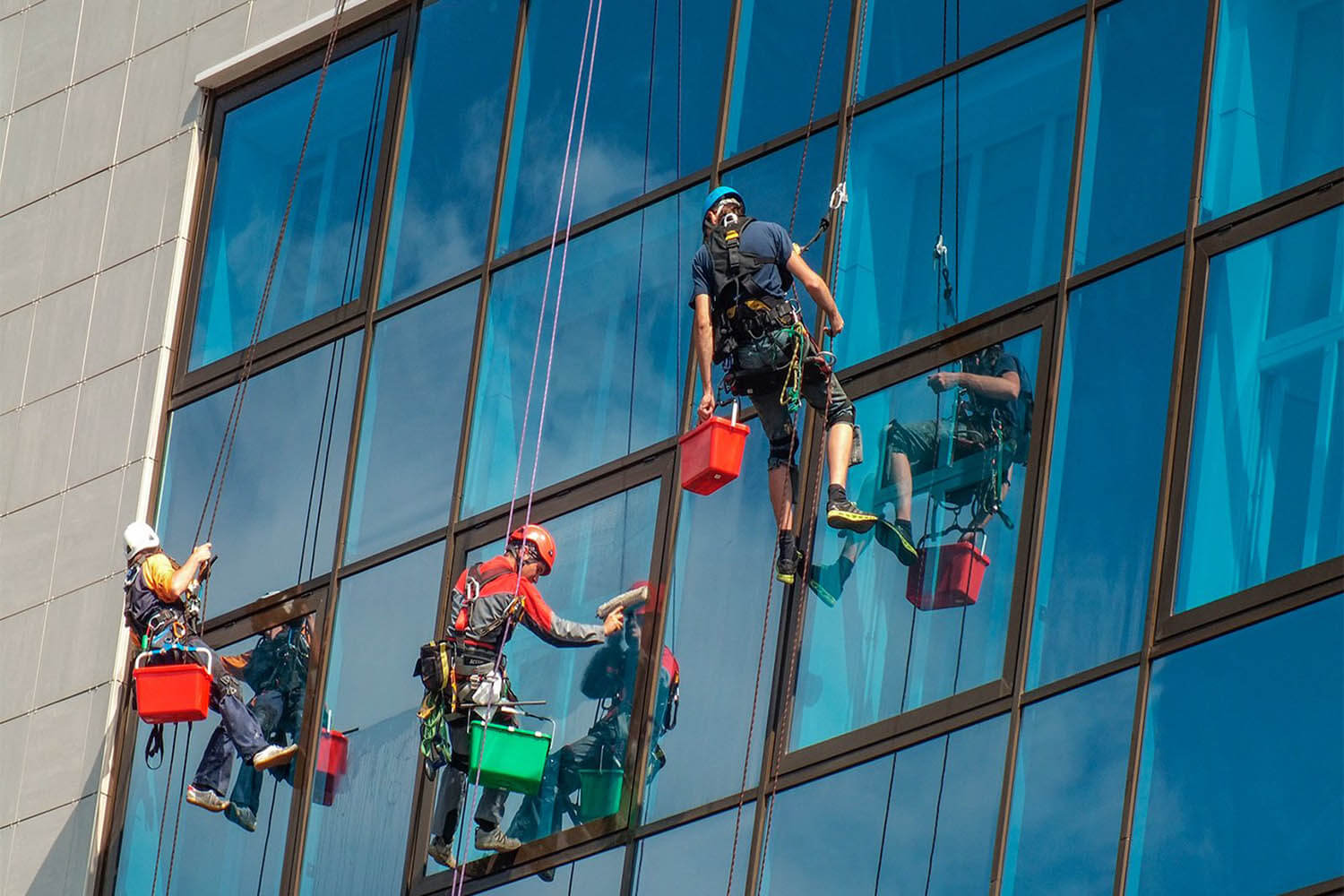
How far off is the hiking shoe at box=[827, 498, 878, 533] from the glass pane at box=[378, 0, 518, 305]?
3.82 metres

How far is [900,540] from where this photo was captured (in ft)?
51.4

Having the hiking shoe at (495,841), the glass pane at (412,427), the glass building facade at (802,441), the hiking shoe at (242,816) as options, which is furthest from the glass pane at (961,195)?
the hiking shoe at (242,816)

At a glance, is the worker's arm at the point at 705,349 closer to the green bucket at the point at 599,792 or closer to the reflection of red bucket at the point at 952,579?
the reflection of red bucket at the point at 952,579

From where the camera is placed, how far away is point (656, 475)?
55.5 feet

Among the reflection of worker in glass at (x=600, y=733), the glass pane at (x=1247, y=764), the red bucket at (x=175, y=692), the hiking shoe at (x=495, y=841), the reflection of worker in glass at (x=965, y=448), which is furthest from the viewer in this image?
the red bucket at (x=175, y=692)

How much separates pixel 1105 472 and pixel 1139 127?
6.04ft

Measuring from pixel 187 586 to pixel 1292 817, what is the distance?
7.43 metres

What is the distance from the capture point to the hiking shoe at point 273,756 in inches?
711

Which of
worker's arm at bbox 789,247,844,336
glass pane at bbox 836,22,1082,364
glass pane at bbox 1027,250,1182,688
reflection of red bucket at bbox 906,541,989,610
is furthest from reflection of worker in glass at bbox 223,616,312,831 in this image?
glass pane at bbox 1027,250,1182,688

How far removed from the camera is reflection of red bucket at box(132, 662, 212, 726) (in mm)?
17844

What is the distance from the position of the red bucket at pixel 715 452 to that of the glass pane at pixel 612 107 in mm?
2237

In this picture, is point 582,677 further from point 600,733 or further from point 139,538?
point 139,538

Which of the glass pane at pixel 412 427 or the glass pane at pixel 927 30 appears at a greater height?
the glass pane at pixel 927 30

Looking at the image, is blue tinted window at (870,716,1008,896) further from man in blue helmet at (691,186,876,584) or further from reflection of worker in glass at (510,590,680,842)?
reflection of worker in glass at (510,590,680,842)
